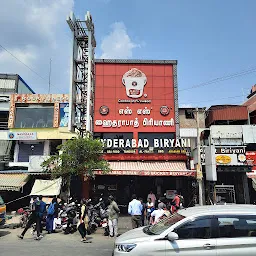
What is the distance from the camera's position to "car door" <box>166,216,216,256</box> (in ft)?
15.9

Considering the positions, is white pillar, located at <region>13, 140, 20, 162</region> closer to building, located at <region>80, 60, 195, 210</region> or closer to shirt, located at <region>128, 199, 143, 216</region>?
building, located at <region>80, 60, 195, 210</region>

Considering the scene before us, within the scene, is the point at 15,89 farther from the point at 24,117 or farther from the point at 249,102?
the point at 249,102

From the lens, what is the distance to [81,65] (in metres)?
23.0

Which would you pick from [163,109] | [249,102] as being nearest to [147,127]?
[163,109]

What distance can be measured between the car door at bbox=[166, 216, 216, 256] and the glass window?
766 inches

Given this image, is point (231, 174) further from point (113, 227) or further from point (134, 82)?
point (113, 227)

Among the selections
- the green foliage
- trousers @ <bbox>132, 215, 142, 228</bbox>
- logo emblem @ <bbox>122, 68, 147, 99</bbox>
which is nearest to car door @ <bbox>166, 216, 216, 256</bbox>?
trousers @ <bbox>132, 215, 142, 228</bbox>

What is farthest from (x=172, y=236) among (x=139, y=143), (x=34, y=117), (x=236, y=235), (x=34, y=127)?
(x=34, y=117)

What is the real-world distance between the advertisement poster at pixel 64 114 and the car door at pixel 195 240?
18.6 metres

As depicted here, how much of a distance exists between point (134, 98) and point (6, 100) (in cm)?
1178

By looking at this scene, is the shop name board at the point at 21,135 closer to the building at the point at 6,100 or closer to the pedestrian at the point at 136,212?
the building at the point at 6,100

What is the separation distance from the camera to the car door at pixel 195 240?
4.86m

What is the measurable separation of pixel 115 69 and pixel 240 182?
14.3m

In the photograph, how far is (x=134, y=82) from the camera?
2306 centimetres
